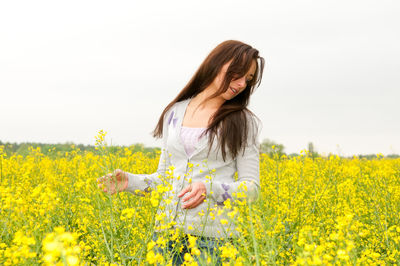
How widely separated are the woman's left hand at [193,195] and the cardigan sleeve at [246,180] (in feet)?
0.23

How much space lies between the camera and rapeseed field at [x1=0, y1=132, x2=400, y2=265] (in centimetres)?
148

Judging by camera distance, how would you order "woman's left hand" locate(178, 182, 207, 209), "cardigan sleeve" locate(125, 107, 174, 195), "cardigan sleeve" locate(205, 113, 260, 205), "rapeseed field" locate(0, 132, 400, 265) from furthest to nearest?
"cardigan sleeve" locate(125, 107, 174, 195) → "cardigan sleeve" locate(205, 113, 260, 205) → "woman's left hand" locate(178, 182, 207, 209) → "rapeseed field" locate(0, 132, 400, 265)

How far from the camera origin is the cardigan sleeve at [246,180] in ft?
6.37

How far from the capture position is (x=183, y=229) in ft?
6.54

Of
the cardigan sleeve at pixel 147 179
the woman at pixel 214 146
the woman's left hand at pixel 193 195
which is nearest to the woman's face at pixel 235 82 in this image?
the woman at pixel 214 146

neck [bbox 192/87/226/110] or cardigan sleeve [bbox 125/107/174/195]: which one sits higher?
neck [bbox 192/87/226/110]

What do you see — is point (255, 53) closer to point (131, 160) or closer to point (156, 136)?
point (156, 136)

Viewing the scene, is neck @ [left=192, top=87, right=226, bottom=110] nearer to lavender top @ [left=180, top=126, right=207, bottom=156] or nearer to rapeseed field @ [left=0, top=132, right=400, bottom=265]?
lavender top @ [left=180, top=126, right=207, bottom=156]

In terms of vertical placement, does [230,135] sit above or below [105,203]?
above

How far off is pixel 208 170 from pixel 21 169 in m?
4.20

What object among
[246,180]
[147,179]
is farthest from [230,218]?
[147,179]

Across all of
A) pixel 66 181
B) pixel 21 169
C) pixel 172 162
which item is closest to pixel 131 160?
pixel 66 181

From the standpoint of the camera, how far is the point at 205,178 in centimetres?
206

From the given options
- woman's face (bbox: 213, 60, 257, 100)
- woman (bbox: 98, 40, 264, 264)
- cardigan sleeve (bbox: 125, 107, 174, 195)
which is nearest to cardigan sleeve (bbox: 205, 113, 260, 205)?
woman (bbox: 98, 40, 264, 264)
